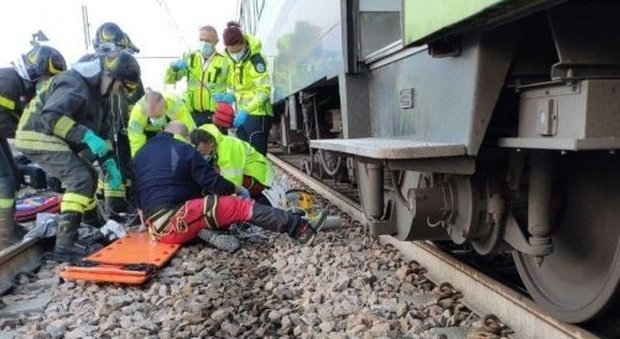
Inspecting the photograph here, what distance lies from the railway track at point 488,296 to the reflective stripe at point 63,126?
277 cm

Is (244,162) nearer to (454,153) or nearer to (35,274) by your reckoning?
(35,274)

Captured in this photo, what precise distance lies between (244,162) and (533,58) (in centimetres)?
365

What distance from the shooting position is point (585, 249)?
252 centimetres

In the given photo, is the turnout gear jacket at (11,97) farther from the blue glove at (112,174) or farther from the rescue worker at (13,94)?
the blue glove at (112,174)

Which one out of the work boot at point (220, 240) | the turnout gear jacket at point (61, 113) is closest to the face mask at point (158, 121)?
the turnout gear jacket at point (61, 113)

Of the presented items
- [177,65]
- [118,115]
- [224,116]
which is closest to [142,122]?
[118,115]

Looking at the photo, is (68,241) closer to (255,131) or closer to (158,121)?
(158,121)

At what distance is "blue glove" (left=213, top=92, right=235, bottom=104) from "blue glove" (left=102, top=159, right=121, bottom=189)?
1.59 meters

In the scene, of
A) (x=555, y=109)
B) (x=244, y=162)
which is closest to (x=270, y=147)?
(x=244, y=162)

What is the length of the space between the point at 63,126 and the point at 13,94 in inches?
32.8

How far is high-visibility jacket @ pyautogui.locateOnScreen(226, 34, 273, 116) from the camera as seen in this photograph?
677cm

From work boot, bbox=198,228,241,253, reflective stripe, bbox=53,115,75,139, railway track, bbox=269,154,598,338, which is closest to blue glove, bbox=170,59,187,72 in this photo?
reflective stripe, bbox=53,115,75,139

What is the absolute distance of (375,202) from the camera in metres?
3.08

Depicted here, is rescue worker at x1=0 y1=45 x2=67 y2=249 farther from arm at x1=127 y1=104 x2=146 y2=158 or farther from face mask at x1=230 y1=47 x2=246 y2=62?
face mask at x1=230 y1=47 x2=246 y2=62
